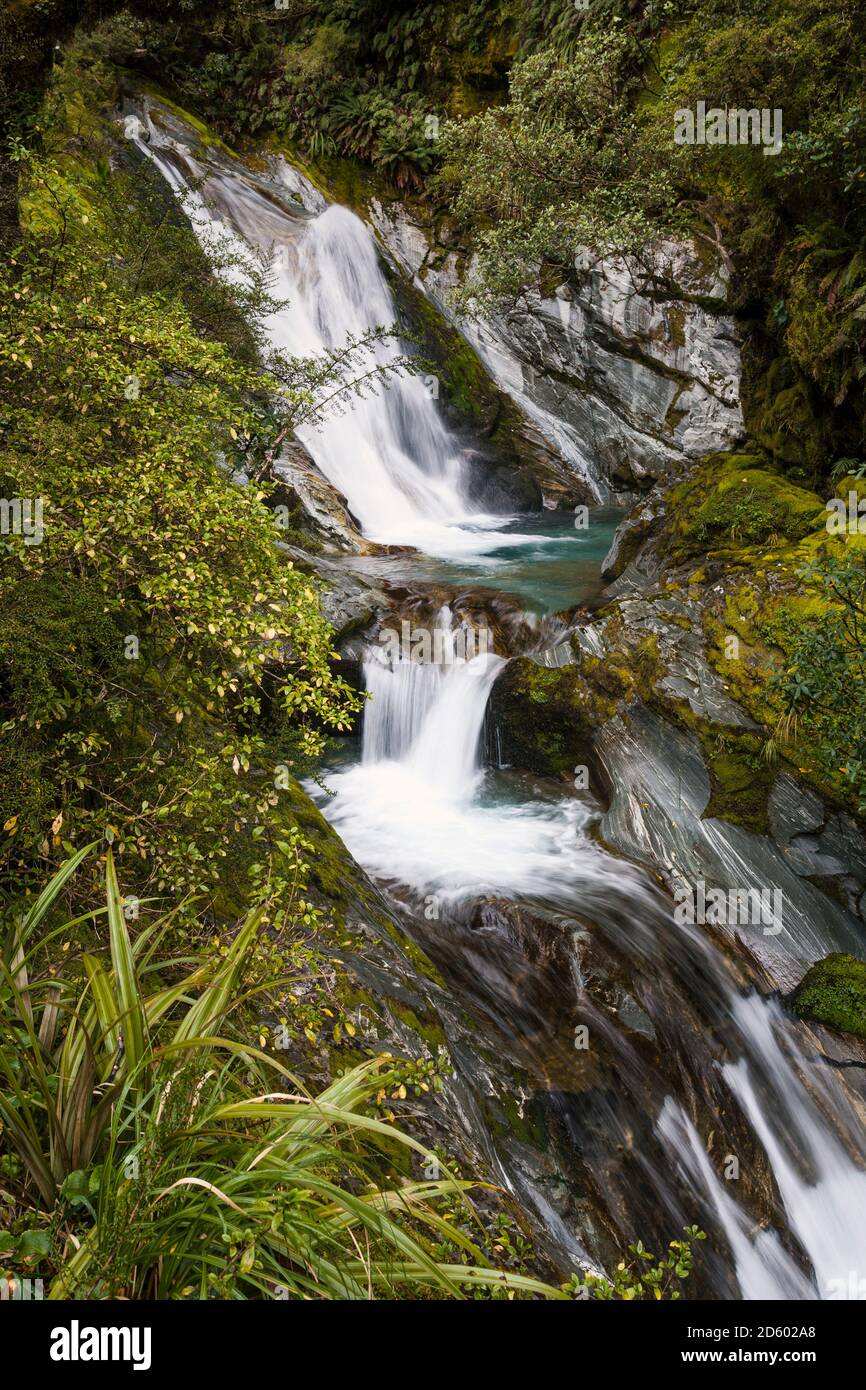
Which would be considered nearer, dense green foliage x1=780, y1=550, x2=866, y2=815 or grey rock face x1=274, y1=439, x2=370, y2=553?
dense green foliage x1=780, y1=550, x2=866, y2=815

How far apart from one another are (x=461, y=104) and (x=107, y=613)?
21.3 meters

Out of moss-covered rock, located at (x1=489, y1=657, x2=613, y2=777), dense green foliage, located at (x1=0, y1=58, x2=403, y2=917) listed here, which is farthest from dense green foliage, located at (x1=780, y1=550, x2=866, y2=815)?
dense green foliage, located at (x1=0, y1=58, x2=403, y2=917)

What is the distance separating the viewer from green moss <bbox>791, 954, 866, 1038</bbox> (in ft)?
20.9

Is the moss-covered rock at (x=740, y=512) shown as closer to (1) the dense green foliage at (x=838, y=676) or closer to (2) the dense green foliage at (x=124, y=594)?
(1) the dense green foliage at (x=838, y=676)

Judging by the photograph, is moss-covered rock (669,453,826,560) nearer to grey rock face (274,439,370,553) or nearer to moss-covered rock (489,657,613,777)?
moss-covered rock (489,657,613,777)

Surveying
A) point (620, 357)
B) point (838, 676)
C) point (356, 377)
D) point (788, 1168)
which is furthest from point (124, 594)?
point (620, 357)

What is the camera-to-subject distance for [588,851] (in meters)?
7.85

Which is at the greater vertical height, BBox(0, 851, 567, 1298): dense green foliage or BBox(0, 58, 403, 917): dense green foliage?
BBox(0, 58, 403, 917): dense green foliage

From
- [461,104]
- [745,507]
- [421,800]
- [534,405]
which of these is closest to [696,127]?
[745,507]

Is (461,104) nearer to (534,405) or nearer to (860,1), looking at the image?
(534,405)

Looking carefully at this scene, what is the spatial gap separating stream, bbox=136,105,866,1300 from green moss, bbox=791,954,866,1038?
21 cm

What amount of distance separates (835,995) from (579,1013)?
237 centimetres

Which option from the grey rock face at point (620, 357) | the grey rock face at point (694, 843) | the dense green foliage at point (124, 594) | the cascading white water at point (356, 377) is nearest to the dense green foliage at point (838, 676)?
the grey rock face at point (694, 843)

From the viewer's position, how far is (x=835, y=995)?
6457 mm
